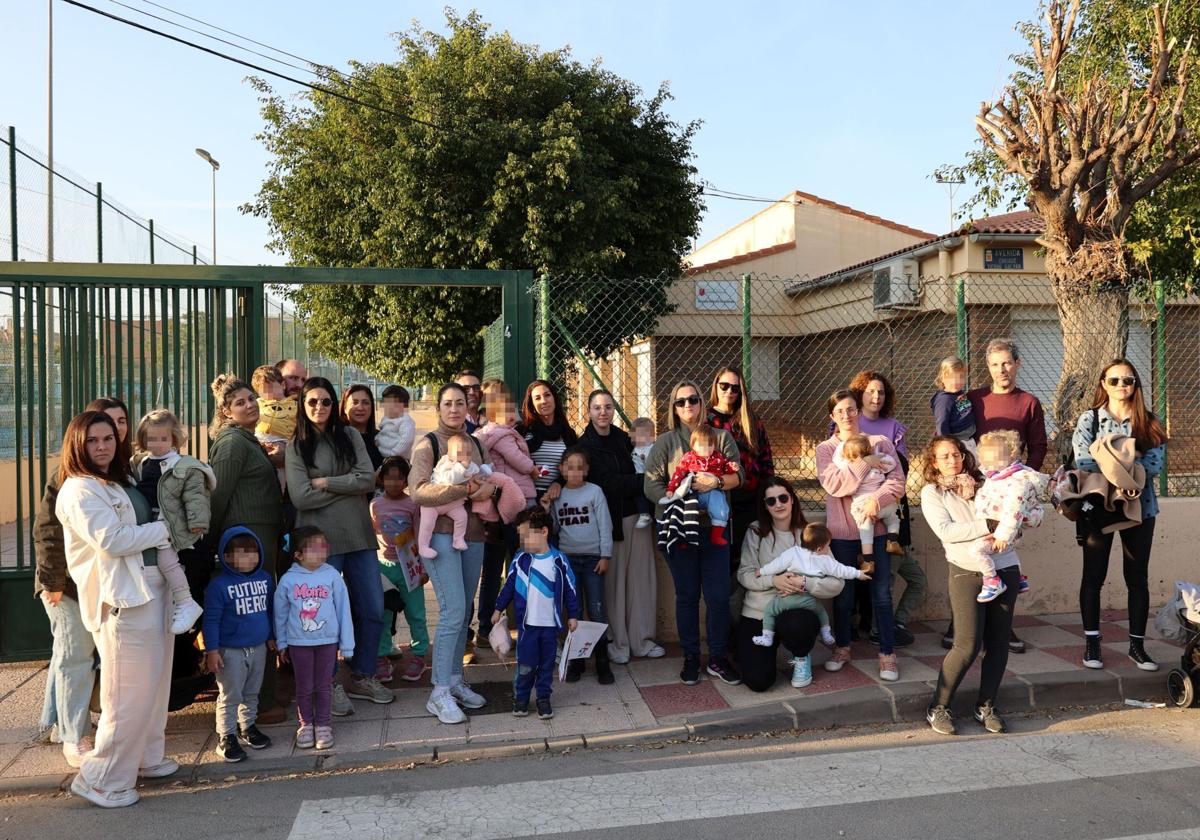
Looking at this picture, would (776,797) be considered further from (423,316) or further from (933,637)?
(423,316)

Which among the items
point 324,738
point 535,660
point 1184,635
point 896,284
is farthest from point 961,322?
point 896,284

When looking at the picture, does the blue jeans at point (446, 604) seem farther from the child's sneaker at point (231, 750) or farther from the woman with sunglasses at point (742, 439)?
the woman with sunglasses at point (742, 439)

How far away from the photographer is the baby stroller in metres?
4.82

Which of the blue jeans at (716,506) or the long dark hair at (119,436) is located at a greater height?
the long dark hair at (119,436)

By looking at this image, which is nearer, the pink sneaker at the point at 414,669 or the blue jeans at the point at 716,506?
the blue jeans at the point at 716,506

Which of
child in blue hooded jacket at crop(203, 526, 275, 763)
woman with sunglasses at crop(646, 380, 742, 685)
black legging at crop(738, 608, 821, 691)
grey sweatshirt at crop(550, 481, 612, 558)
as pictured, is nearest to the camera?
child in blue hooded jacket at crop(203, 526, 275, 763)

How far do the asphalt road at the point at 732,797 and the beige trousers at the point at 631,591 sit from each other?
1.21m

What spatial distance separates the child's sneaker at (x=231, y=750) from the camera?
420 cm

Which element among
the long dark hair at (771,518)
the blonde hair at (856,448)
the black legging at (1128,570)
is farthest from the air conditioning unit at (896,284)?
the long dark hair at (771,518)

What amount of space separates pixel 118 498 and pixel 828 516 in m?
3.83

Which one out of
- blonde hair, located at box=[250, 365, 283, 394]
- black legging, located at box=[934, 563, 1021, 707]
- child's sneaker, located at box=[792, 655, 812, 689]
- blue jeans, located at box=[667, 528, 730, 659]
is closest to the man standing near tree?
blonde hair, located at box=[250, 365, 283, 394]

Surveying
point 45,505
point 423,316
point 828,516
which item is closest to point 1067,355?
point 828,516

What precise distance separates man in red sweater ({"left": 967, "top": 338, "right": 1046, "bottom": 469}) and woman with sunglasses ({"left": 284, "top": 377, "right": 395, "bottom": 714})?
3.85 meters

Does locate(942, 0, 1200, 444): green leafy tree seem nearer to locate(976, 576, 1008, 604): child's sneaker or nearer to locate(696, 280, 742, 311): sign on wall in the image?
locate(696, 280, 742, 311): sign on wall
